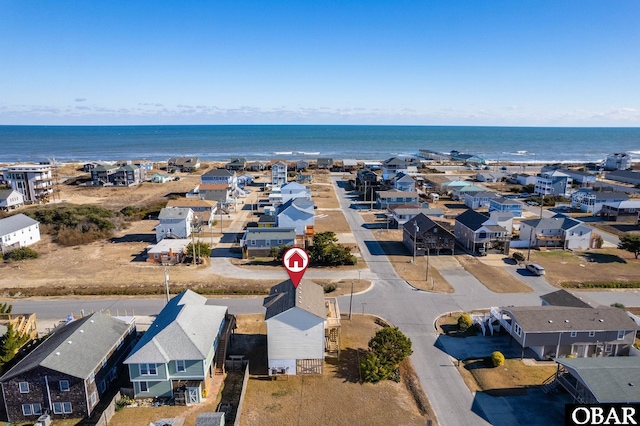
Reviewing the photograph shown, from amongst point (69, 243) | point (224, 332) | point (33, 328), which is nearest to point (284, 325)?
point (224, 332)

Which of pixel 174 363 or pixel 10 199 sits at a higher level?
pixel 10 199

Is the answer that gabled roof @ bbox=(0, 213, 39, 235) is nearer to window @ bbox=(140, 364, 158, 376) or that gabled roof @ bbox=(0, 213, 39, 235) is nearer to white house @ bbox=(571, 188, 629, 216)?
window @ bbox=(140, 364, 158, 376)

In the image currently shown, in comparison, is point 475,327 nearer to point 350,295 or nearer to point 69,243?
point 350,295

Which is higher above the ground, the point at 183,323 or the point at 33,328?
the point at 183,323

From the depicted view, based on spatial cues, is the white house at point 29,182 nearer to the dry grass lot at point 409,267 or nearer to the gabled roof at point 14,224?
the gabled roof at point 14,224

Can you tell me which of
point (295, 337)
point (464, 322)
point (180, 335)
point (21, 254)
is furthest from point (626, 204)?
point (21, 254)

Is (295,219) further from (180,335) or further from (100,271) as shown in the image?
(180,335)
